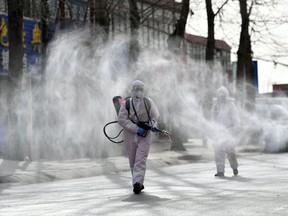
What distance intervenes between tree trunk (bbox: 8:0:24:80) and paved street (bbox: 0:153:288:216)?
493 cm

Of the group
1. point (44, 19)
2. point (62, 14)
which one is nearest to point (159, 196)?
point (44, 19)

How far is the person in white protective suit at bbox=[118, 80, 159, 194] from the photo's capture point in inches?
438

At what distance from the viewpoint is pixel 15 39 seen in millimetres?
18578

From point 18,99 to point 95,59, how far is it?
4391mm

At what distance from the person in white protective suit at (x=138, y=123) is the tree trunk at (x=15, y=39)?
764 cm

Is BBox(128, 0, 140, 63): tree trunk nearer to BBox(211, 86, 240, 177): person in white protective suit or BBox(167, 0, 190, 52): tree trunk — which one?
BBox(167, 0, 190, 52): tree trunk

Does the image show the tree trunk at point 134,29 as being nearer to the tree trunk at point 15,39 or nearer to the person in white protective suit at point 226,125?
the tree trunk at point 15,39

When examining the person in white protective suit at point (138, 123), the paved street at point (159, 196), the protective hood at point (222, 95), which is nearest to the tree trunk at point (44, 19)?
the protective hood at point (222, 95)

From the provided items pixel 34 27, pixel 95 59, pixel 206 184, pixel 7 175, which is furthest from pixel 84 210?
pixel 34 27

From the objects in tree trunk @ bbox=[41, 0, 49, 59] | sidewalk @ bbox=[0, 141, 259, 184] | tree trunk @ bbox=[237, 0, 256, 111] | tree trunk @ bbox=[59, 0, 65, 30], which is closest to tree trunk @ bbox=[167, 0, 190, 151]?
tree trunk @ bbox=[59, 0, 65, 30]

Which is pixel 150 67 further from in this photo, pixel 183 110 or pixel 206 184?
pixel 206 184

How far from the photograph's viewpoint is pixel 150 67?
83.2ft

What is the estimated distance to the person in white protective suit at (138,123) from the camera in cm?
1112

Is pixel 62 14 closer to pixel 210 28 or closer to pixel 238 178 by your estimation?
pixel 210 28
